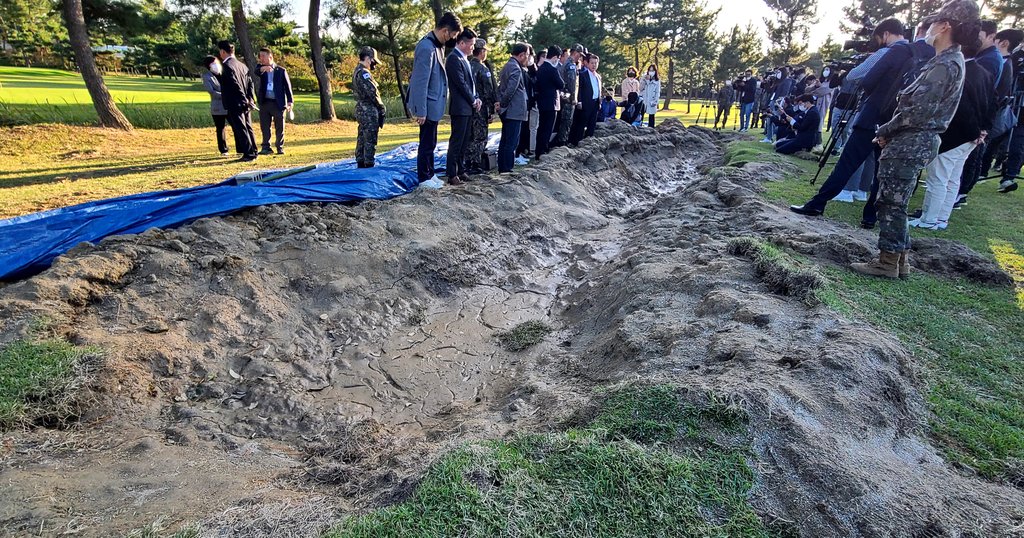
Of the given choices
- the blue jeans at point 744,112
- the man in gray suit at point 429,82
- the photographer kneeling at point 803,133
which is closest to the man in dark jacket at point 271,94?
the man in gray suit at point 429,82

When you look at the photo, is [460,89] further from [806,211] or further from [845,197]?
[845,197]

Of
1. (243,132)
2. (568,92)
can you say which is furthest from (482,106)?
(243,132)

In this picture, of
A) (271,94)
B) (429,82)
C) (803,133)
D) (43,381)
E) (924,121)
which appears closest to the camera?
(43,381)

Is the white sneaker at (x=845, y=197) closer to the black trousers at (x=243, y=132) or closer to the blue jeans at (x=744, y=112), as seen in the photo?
the black trousers at (x=243, y=132)

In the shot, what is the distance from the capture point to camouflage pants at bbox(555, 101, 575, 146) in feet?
28.7

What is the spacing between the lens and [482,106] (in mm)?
6730

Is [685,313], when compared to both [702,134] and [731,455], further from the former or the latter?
[702,134]

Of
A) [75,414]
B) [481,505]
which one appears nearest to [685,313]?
[481,505]

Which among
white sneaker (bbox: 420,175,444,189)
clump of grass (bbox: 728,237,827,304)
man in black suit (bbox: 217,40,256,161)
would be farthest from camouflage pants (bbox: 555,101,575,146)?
clump of grass (bbox: 728,237,827,304)

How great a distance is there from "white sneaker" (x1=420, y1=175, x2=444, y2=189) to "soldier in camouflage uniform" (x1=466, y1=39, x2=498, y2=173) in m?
0.94

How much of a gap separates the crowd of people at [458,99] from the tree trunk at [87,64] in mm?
3415

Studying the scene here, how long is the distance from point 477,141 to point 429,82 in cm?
135

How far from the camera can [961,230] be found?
4867mm

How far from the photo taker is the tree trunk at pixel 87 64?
29.0ft
